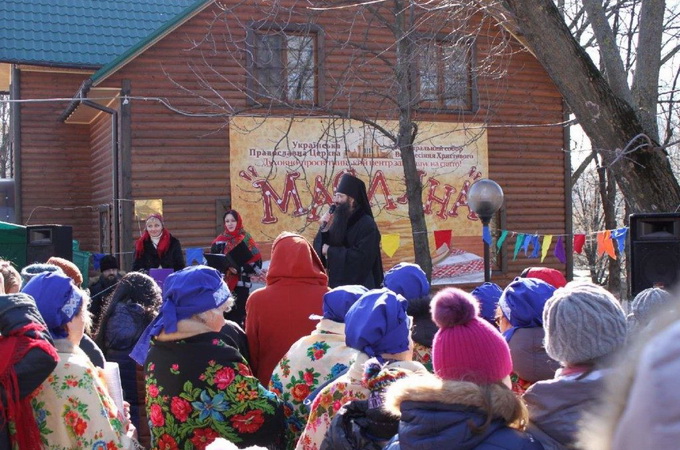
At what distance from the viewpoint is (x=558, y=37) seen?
6457 mm

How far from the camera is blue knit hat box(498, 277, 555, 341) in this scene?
3.79 meters

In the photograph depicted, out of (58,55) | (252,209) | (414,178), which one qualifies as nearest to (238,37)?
(252,209)

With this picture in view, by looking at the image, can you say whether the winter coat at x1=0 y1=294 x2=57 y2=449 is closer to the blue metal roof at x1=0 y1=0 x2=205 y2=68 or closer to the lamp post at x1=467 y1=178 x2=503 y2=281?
the lamp post at x1=467 y1=178 x2=503 y2=281

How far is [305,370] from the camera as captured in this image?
3869mm

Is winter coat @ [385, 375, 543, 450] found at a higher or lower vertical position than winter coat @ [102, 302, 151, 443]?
higher

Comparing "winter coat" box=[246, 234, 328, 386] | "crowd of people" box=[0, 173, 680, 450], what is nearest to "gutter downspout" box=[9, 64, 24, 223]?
"crowd of people" box=[0, 173, 680, 450]

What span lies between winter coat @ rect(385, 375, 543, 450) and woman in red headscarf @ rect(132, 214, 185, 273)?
283 inches

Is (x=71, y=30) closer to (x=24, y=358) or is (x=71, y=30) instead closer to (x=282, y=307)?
(x=282, y=307)

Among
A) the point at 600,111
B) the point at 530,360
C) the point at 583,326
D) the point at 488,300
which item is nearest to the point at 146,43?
the point at 600,111

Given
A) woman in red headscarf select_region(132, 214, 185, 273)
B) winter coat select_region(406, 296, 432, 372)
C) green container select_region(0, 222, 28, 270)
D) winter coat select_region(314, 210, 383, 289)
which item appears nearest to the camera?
winter coat select_region(406, 296, 432, 372)

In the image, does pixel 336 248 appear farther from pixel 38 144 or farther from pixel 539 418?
pixel 38 144

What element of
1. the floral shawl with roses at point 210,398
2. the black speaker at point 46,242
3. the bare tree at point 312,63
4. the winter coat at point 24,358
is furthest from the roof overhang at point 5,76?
the winter coat at point 24,358

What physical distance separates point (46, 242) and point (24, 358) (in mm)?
5697

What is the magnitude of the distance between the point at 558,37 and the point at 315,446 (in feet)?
14.7
